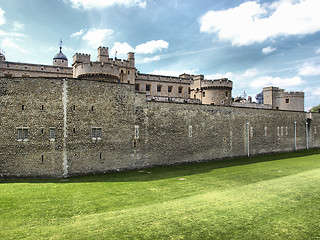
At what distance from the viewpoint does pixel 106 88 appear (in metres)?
20.5

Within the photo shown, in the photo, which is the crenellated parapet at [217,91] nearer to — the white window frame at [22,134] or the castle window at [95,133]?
the castle window at [95,133]

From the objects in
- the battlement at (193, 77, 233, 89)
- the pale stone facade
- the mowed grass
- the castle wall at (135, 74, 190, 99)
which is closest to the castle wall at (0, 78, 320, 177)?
the mowed grass

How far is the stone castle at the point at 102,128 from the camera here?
1809cm

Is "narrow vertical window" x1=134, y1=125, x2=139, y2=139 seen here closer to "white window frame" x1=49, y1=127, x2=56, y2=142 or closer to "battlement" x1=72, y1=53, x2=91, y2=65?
"white window frame" x1=49, y1=127, x2=56, y2=142

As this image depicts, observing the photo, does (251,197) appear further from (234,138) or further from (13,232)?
(234,138)

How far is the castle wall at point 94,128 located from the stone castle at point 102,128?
0.22 feet

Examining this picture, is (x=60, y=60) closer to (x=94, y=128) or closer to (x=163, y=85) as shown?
(x=163, y=85)

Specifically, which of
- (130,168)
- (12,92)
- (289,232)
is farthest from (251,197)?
(12,92)

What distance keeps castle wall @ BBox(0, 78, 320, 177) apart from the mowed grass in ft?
7.42

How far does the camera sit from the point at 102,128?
65.9ft

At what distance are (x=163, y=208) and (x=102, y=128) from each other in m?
11.1

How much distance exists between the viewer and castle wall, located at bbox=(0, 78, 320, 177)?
18.1 m

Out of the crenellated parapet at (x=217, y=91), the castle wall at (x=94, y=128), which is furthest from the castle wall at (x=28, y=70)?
the crenellated parapet at (x=217, y=91)

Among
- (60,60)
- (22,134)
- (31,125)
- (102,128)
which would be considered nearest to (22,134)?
(22,134)
